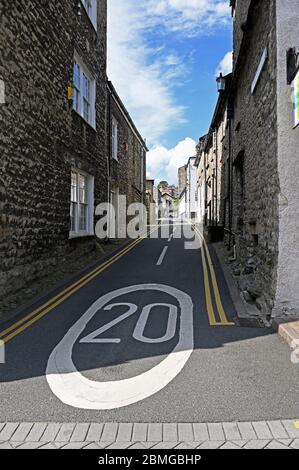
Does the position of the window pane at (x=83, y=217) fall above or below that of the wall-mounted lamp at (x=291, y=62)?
below

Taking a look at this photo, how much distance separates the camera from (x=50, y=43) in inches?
395

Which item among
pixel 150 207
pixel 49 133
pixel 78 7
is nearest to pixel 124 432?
pixel 49 133

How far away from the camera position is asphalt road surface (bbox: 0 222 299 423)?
3680mm

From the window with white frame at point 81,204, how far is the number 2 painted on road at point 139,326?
561 cm

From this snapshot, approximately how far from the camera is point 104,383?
4.29 meters

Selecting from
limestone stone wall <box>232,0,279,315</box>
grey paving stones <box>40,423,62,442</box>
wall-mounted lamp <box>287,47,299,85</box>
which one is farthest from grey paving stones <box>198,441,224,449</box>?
wall-mounted lamp <box>287,47,299,85</box>

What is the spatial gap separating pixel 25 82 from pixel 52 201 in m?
3.21

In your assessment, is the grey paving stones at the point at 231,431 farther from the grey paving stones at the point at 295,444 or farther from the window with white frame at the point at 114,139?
the window with white frame at the point at 114,139

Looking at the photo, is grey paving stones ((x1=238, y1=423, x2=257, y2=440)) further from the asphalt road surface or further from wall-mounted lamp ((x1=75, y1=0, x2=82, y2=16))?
wall-mounted lamp ((x1=75, y1=0, x2=82, y2=16))

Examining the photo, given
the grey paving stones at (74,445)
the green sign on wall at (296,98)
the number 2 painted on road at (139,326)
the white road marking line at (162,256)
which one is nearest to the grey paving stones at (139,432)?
the grey paving stones at (74,445)

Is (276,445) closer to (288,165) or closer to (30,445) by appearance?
(30,445)

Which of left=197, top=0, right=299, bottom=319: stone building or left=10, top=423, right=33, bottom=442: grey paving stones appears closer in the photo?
left=10, top=423, right=33, bottom=442: grey paving stones

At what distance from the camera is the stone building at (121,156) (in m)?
18.0

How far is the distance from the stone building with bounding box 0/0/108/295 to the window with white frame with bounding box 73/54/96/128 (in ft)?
0.12
